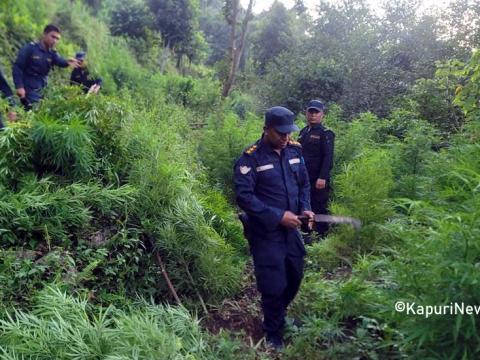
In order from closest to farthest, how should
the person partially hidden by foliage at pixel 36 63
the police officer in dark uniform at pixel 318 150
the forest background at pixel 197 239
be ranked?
the forest background at pixel 197 239 < the police officer in dark uniform at pixel 318 150 < the person partially hidden by foliage at pixel 36 63

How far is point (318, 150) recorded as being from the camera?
19.0ft

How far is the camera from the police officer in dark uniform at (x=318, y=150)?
18.8 ft

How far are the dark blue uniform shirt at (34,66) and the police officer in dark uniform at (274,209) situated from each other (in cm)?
437

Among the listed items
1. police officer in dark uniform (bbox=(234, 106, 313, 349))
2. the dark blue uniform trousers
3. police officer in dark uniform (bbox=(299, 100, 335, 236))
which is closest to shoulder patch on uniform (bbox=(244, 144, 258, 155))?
police officer in dark uniform (bbox=(234, 106, 313, 349))

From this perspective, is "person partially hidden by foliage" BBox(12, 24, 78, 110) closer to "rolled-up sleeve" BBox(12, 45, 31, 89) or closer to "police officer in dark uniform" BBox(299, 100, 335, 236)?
"rolled-up sleeve" BBox(12, 45, 31, 89)

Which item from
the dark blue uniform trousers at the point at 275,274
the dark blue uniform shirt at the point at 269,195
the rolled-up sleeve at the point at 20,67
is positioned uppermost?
the rolled-up sleeve at the point at 20,67

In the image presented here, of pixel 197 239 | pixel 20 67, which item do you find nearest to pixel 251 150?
pixel 197 239

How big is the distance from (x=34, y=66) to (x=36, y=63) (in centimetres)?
5

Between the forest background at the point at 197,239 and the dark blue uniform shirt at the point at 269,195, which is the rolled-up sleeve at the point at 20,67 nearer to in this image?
the forest background at the point at 197,239

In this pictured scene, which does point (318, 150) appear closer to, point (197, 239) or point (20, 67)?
point (197, 239)

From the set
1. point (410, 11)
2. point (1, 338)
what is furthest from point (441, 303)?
point (410, 11)

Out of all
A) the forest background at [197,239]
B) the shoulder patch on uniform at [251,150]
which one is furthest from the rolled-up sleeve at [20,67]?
the shoulder patch on uniform at [251,150]

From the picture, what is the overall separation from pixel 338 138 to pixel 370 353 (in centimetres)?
481

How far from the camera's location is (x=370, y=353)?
3.00 m
